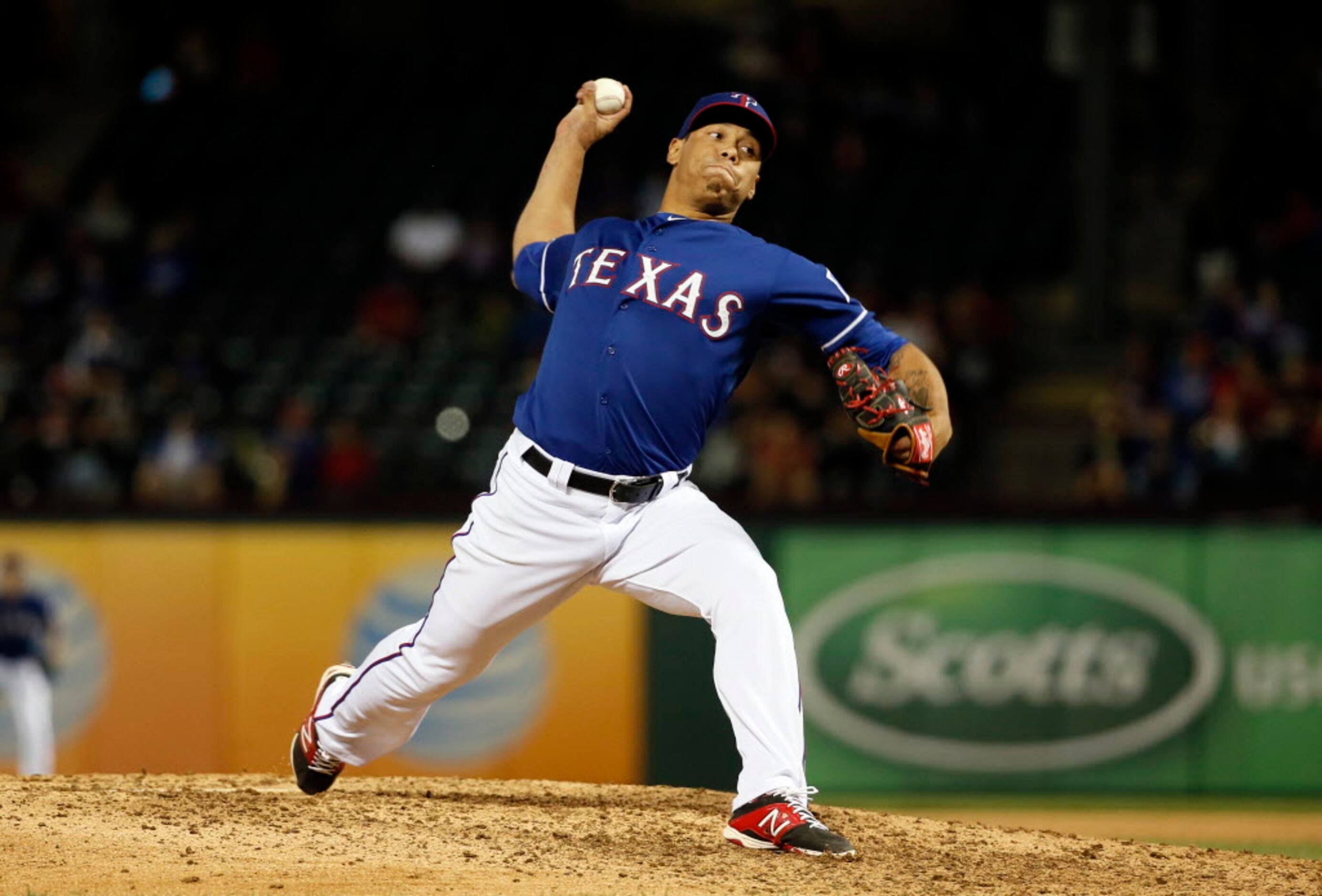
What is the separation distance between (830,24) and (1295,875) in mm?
12640

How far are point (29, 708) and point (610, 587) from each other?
6.21m

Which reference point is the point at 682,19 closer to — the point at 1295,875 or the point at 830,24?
the point at 830,24

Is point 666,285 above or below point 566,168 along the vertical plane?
below

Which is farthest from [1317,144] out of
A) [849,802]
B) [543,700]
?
[543,700]

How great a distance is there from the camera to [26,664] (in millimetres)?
9555

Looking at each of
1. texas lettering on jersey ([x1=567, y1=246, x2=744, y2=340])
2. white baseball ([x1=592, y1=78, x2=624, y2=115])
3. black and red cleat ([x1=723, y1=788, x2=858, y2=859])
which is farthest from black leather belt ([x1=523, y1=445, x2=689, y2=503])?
white baseball ([x1=592, y1=78, x2=624, y2=115])

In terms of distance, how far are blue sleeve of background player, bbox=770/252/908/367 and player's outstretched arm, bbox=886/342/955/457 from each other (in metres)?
0.05

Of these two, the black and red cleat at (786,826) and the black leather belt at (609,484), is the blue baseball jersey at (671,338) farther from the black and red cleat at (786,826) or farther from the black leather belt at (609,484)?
the black and red cleat at (786,826)

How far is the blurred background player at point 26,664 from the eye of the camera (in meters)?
9.54

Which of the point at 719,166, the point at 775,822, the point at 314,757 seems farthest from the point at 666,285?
the point at 314,757

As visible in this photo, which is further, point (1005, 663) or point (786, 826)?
point (1005, 663)

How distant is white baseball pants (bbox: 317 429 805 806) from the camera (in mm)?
4215

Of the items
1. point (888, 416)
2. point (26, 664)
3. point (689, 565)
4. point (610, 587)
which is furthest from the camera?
point (26, 664)

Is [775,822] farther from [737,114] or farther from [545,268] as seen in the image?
[737,114]
